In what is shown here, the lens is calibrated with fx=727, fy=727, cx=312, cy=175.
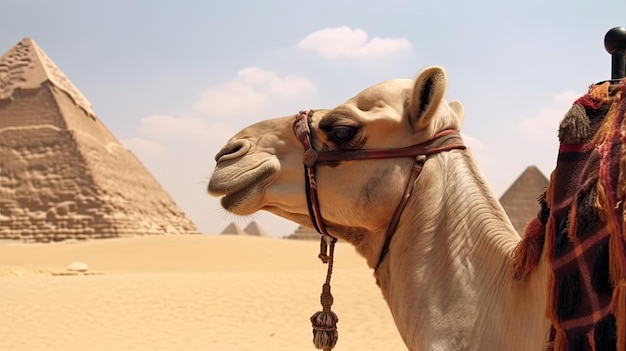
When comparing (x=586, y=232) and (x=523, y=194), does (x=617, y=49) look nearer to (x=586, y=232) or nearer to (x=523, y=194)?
(x=586, y=232)

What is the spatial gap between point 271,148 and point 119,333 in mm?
10805

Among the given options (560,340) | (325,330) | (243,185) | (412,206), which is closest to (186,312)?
(325,330)

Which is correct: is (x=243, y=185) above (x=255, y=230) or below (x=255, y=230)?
below

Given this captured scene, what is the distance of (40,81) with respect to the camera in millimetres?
74000

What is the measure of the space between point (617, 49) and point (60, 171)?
7315 centimetres

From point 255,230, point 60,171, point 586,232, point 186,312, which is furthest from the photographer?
point 255,230

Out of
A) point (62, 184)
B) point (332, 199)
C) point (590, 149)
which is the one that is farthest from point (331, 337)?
point (62, 184)

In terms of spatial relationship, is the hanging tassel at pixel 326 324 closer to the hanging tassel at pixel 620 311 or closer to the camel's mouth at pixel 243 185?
the camel's mouth at pixel 243 185

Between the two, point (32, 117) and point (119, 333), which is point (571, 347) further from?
point (32, 117)

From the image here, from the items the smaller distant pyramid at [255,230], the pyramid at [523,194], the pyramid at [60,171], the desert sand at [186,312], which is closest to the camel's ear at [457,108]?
the desert sand at [186,312]

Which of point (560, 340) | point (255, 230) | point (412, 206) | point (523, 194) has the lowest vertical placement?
point (560, 340)

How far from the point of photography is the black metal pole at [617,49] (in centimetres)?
199

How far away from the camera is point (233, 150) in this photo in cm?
222

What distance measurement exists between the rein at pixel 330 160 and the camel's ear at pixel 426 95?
0.24 ft
